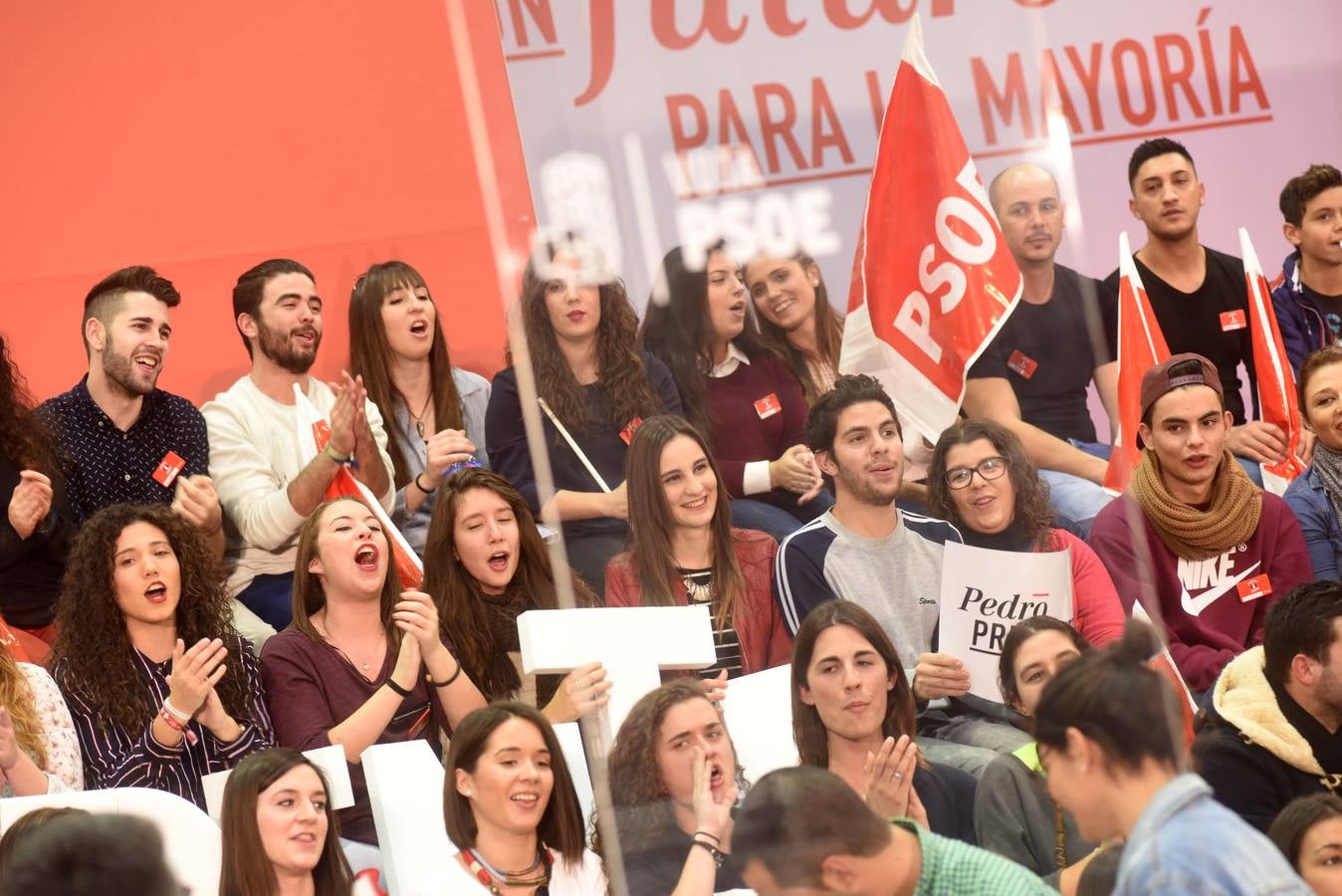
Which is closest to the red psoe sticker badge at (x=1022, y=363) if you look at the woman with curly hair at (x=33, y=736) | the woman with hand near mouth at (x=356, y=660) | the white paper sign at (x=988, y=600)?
the white paper sign at (x=988, y=600)

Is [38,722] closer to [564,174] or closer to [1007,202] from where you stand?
[564,174]


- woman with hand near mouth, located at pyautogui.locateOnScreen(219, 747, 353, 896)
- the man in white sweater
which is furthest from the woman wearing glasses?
the man in white sweater

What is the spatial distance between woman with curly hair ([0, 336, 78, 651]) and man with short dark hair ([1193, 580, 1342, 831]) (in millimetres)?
1870

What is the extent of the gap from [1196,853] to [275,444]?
7.11 ft

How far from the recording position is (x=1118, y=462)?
2279 mm

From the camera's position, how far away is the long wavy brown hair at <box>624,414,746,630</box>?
2.02 m

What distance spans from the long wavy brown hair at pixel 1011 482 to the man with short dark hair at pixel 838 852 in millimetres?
447

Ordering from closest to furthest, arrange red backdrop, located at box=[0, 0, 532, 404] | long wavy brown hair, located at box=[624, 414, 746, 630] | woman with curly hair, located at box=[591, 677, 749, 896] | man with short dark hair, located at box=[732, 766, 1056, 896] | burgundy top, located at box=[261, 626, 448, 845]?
man with short dark hair, located at box=[732, 766, 1056, 896], woman with curly hair, located at box=[591, 677, 749, 896], long wavy brown hair, located at box=[624, 414, 746, 630], burgundy top, located at box=[261, 626, 448, 845], red backdrop, located at box=[0, 0, 532, 404]

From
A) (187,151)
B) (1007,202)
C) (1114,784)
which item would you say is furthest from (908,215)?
(187,151)

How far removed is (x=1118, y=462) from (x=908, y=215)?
444mm

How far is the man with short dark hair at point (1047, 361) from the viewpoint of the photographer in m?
2.11

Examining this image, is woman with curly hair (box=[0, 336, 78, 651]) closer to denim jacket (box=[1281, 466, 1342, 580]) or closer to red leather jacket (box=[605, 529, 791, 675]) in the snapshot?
red leather jacket (box=[605, 529, 791, 675])

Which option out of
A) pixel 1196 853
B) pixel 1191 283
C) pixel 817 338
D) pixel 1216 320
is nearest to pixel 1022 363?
pixel 817 338

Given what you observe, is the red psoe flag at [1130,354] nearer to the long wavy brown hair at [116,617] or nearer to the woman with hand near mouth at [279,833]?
the woman with hand near mouth at [279,833]
